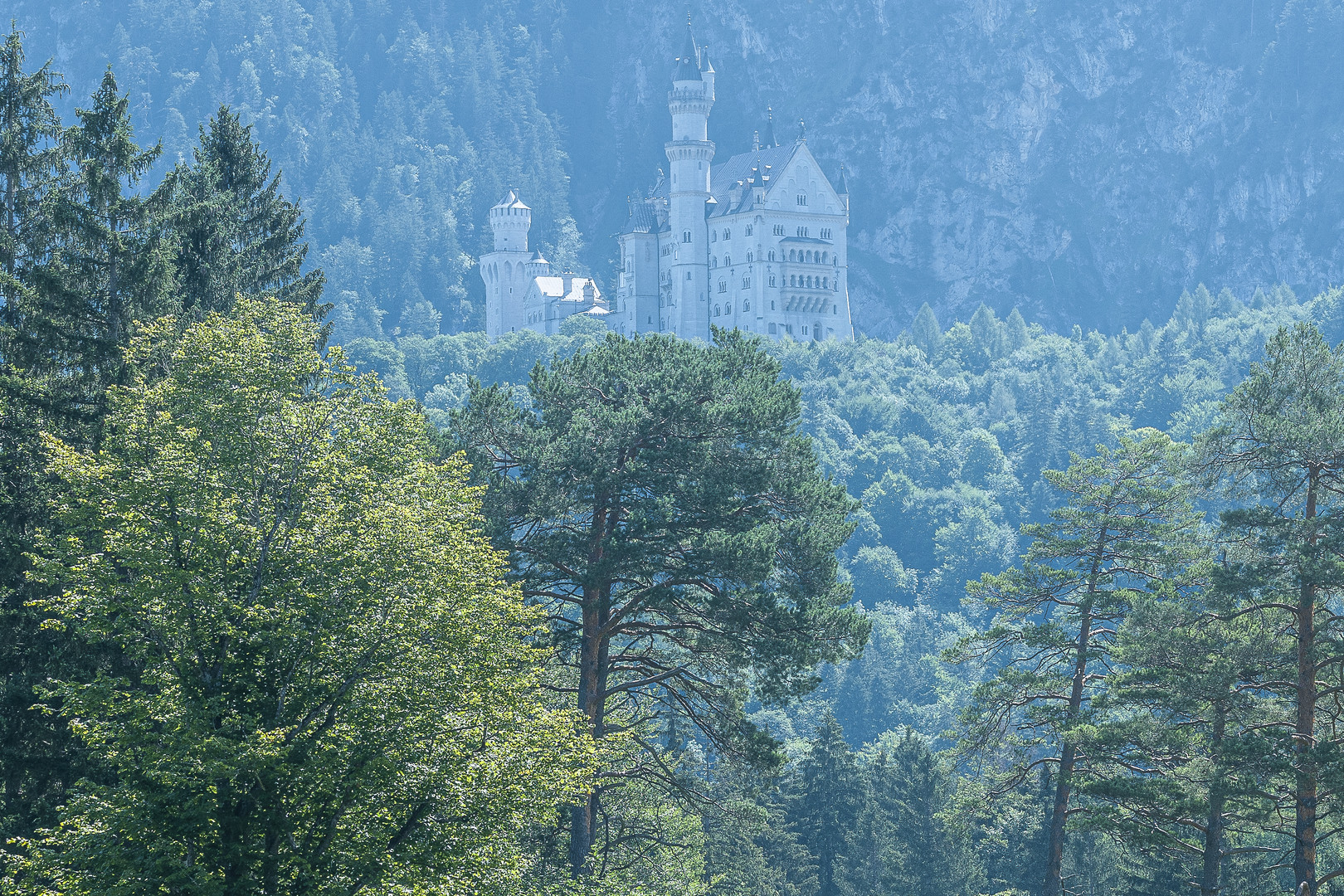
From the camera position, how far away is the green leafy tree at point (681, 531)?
3155 cm

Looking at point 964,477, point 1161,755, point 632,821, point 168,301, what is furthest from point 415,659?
point 964,477

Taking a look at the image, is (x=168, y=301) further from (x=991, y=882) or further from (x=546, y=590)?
(x=991, y=882)

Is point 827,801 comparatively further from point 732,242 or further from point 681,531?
point 732,242

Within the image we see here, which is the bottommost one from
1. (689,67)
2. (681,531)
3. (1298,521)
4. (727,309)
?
(1298,521)

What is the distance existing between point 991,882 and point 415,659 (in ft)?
137

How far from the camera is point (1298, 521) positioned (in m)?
27.3

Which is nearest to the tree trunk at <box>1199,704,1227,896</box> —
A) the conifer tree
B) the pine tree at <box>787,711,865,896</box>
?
the conifer tree

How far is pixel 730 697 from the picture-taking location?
32969 millimetres

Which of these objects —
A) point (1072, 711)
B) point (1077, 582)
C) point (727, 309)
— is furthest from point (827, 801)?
point (727, 309)

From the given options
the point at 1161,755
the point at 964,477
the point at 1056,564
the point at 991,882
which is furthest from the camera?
the point at 964,477

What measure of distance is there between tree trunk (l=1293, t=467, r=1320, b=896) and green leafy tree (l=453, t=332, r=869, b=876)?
24.7ft

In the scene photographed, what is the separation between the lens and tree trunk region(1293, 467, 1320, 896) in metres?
25.9

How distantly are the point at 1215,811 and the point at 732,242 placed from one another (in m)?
134

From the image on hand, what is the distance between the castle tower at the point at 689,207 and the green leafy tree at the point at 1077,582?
126 metres
